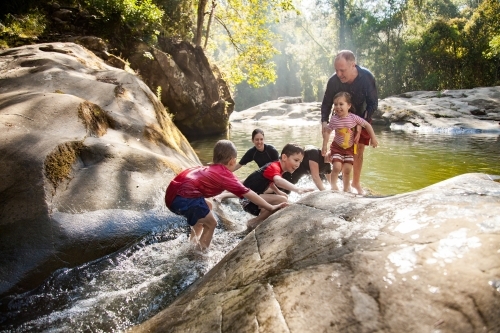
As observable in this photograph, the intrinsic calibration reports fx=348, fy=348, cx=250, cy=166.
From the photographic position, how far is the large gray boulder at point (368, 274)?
4.55ft

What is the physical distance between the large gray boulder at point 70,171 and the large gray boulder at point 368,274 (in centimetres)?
153

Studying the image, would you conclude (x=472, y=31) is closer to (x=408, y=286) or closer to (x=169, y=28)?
(x=169, y=28)

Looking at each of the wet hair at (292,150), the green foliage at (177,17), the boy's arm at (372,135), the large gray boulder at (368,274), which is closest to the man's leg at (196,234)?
the large gray boulder at (368,274)

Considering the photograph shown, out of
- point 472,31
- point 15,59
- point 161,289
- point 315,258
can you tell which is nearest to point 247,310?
point 315,258

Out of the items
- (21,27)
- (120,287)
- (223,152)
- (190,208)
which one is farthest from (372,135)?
(21,27)

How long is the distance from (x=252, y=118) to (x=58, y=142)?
3232cm

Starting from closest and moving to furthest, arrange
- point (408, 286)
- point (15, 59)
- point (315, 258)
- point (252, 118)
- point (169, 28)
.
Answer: point (408, 286)
point (315, 258)
point (15, 59)
point (169, 28)
point (252, 118)

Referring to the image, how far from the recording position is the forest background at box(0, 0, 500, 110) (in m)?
10.9

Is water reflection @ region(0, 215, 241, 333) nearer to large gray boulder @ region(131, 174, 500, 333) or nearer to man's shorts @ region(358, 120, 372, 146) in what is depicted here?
large gray boulder @ region(131, 174, 500, 333)

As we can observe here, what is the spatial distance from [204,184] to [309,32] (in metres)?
48.7

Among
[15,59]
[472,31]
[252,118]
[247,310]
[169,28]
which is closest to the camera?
[247,310]

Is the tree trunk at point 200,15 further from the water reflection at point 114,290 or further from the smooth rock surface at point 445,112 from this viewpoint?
the water reflection at point 114,290

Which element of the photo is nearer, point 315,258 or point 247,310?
point 247,310

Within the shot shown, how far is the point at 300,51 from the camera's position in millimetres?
51094
